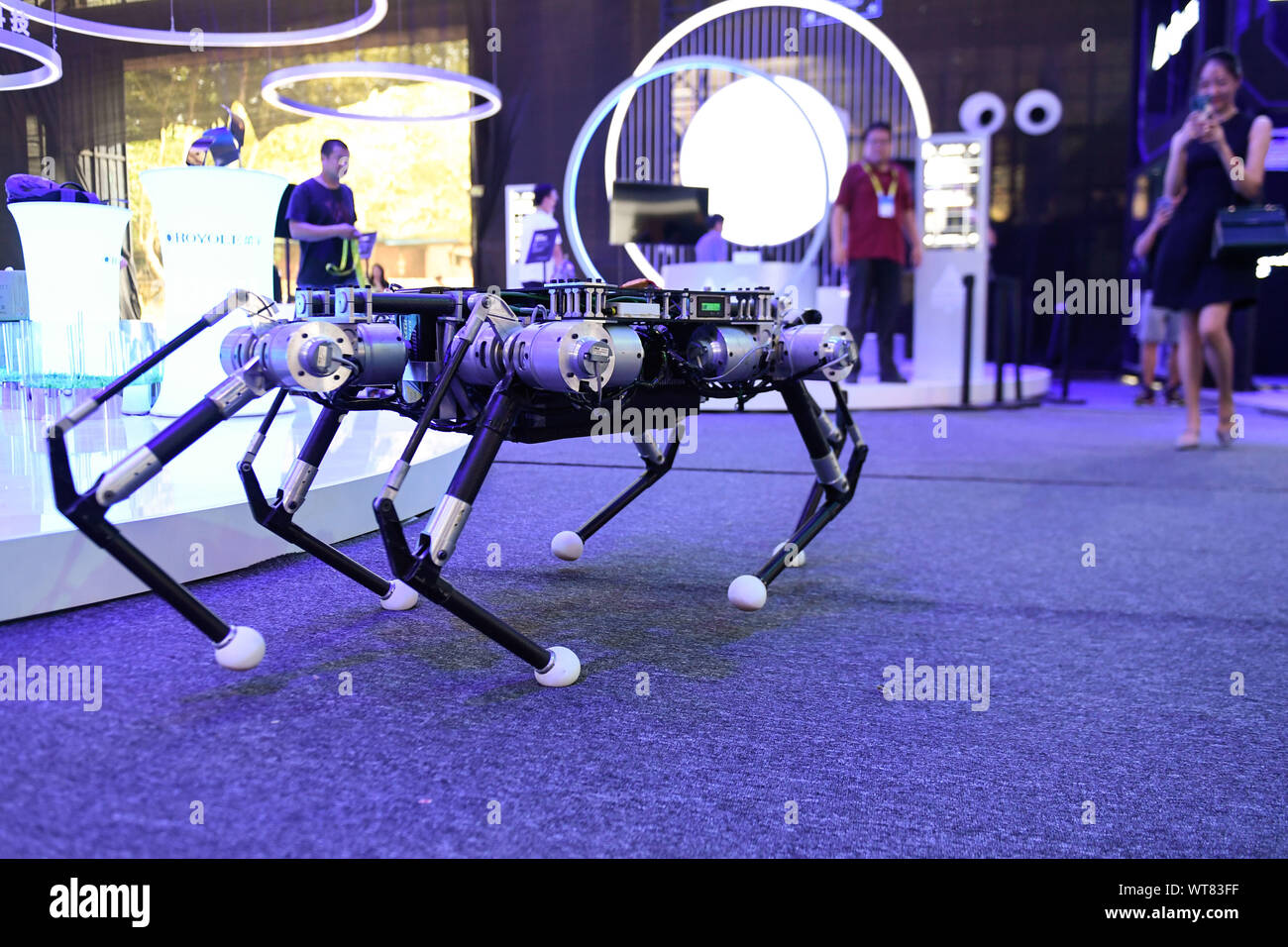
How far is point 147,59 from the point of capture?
11.3 metres

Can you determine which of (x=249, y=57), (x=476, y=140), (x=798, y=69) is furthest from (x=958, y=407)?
(x=249, y=57)

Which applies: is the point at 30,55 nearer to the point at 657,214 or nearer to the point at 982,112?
the point at 657,214

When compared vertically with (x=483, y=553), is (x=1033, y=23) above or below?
above

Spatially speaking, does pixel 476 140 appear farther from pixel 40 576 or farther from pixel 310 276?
pixel 40 576

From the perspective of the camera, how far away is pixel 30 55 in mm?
5461

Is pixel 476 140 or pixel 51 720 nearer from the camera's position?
pixel 51 720

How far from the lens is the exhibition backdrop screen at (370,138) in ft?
37.5

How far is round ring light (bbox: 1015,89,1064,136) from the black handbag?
263 inches

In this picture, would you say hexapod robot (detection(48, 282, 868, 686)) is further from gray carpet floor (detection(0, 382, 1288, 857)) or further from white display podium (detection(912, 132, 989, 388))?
white display podium (detection(912, 132, 989, 388))

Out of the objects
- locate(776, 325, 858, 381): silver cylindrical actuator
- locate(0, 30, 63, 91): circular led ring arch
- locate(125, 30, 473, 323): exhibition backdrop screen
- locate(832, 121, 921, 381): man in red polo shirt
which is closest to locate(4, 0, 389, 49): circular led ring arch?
locate(0, 30, 63, 91): circular led ring arch

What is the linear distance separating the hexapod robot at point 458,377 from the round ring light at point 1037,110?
937 cm

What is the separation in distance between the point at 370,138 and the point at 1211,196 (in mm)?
10451

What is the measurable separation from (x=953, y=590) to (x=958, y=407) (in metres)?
4.62

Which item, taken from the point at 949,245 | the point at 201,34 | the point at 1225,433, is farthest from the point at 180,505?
the point at 949,245
